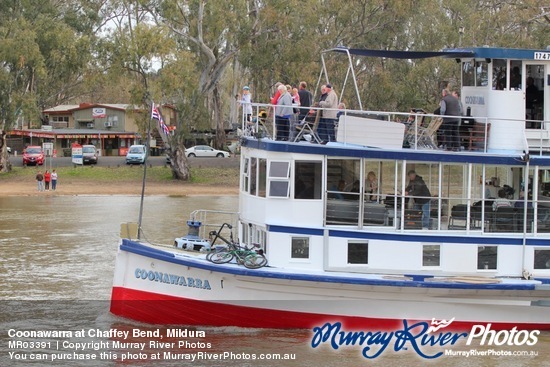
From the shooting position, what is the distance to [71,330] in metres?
20.4

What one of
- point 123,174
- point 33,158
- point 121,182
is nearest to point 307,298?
point 121,182

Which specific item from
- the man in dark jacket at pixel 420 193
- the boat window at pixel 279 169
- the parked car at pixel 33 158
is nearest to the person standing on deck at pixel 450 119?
the man in dark jacket at pixel 420 193

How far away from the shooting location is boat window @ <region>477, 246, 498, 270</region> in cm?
1988

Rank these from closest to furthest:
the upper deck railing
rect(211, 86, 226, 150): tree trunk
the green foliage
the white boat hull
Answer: the white boat hull, the upper deck railing, the green foliage, rect(211, 86, 226, 150): tree trunk

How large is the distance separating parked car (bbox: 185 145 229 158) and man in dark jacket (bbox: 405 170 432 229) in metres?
53.1

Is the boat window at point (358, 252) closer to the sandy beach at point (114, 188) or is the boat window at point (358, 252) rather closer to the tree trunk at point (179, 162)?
the sandy beach at point (114, 188)

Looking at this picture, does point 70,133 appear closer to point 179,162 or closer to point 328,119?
point 179,162

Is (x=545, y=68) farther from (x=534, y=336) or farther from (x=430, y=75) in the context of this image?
(x=430, y=75)

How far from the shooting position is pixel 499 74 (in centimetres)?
2073

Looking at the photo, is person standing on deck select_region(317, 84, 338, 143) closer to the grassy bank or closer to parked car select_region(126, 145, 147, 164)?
the grassy bank

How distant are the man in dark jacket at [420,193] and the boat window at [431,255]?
485 millimetres

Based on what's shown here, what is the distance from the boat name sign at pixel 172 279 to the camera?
64.1ft

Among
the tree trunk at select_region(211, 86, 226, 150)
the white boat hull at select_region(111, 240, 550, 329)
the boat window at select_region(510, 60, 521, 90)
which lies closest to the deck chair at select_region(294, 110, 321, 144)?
the white boat hull at select_region(111, 240, 550, 329)

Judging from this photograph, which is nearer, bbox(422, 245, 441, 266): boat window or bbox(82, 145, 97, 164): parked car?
bbox(422, 245, 441, 266): boat window
